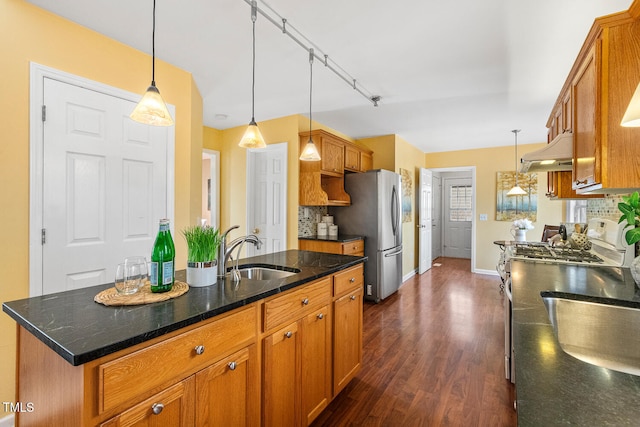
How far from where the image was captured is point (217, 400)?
1.15m

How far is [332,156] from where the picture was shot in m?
4.00

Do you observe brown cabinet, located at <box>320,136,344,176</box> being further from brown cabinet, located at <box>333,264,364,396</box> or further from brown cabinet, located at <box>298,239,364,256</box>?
brown cabinet, located at <box>333,264,364,396</box>

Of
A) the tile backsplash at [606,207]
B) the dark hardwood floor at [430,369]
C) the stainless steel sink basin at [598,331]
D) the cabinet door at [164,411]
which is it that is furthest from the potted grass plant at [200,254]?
the tile backsplash at [606,207]

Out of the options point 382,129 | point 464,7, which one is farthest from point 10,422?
point 382,129

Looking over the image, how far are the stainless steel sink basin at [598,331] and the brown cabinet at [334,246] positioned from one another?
8.00ft

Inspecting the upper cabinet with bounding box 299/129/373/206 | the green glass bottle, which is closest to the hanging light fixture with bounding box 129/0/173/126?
the green glass bottle

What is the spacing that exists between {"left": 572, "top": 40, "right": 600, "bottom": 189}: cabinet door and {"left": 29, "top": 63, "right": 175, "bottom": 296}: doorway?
2.81 m

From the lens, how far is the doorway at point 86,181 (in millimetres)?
1864

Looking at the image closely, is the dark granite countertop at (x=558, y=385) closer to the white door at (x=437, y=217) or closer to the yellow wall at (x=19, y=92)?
the yellow wall at (x=19, y=92)

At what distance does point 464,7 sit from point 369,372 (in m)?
2.59

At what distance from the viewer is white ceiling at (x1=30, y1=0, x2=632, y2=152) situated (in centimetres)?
182

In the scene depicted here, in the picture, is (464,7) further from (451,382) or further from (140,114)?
(451,382)

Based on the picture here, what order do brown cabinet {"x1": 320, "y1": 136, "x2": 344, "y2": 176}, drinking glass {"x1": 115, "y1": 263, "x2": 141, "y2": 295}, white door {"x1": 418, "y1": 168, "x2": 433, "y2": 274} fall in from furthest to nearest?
white door {"x1": 418, "y1": 168, "x2": 433, "y2": 274} → brown cabinet {"x1": 320, "y1": 136, "x2": 344, "y2": 176} → drinking glass {"x1": 115, "y1": 263, "x2": 141, "y2": 295}

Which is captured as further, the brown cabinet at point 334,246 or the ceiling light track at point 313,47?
the brown cabinet at point 334,246
